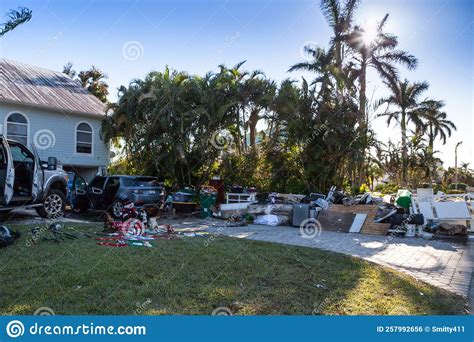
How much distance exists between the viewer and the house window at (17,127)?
60.3 feet

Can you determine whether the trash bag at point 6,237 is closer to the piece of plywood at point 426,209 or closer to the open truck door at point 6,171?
the open truck door at point 6,171

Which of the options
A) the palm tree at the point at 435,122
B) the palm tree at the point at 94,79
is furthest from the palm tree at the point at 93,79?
the palm tree at the point at 435,122

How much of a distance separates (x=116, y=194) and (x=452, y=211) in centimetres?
1002

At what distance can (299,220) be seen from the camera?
13.1m

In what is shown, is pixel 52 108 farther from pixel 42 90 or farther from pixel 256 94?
pixel 256 94

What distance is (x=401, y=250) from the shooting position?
8914 millimetres

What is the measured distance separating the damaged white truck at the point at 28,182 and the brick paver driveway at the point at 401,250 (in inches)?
174

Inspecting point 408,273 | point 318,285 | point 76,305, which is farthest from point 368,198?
point 76,305

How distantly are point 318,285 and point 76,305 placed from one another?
300 centimetres
